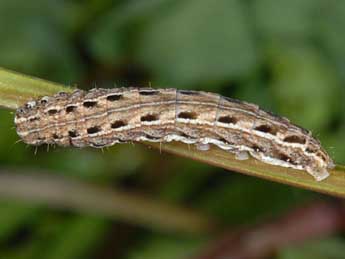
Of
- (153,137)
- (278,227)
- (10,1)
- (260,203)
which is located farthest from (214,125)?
(10,1)

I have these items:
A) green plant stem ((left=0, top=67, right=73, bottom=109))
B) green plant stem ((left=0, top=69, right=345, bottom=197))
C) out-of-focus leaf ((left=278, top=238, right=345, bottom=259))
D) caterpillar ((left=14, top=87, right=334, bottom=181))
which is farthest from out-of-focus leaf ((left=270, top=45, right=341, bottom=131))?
green plant stem ((left=0, top=67, right=73, bottom=109))

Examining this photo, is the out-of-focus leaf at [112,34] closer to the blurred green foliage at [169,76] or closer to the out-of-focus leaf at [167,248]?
the blurred green foliage at [169,76]

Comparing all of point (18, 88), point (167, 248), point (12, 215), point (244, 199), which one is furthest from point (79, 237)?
point (18, 88)

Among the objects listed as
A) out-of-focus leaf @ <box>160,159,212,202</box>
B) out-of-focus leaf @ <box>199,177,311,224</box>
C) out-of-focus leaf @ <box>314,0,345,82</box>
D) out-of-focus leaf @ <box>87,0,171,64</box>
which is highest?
out-of-focus leaf @ <box>87,0,171,64</box>

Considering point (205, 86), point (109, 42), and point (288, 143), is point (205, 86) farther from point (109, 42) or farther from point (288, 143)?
point (288, 143)

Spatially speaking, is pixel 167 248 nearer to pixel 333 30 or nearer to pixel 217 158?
pixel 333 30

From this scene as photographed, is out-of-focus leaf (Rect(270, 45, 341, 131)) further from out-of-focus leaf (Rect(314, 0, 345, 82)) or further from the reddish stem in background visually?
the reddish stem in background
